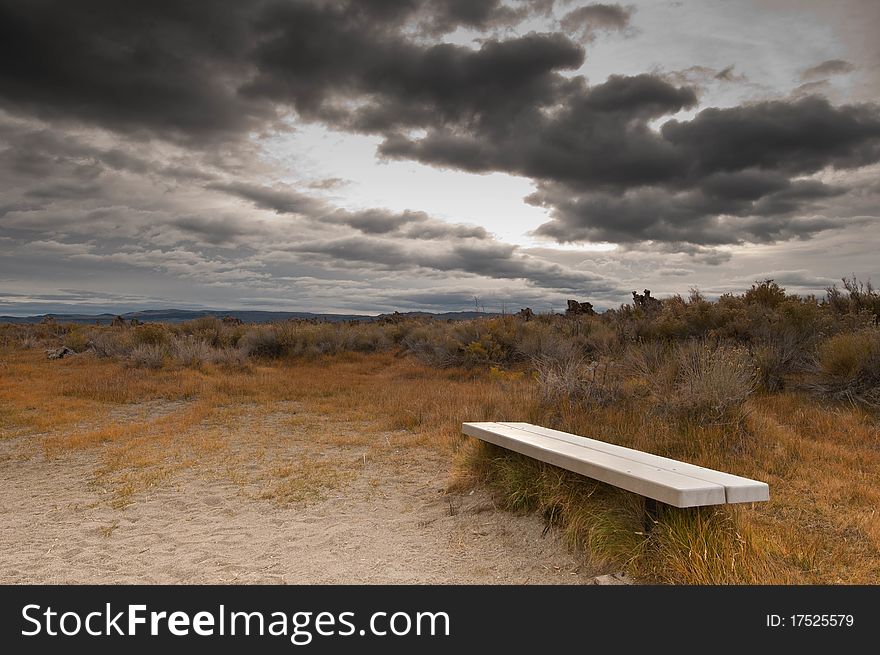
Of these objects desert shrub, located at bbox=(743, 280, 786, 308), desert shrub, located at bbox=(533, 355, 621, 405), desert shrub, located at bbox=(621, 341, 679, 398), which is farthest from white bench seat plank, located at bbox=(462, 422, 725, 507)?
desert shrub, located at bbox=(743, 280, 786, 308)

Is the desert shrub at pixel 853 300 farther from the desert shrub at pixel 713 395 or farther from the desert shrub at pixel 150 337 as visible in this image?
the desert shrub at pixel 150 337

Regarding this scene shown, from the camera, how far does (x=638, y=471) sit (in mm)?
3793

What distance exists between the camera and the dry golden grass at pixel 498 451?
367cm

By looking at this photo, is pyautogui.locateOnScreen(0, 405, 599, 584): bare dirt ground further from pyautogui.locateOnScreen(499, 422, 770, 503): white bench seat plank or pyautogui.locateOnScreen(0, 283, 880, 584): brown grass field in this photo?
pyautogui.locateOnScreen(499, 422, 770, 503): white bench seat plank

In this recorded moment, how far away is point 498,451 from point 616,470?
6.98 ft

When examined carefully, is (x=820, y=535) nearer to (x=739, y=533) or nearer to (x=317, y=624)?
(x=739, y=533)

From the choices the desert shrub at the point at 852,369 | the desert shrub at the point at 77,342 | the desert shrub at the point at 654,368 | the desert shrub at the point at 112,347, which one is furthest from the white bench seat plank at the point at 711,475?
the desert shrub at the point at 77,342

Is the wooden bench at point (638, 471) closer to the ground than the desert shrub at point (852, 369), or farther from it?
closer to the ground

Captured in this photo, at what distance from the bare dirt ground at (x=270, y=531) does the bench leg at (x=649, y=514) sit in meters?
0.48

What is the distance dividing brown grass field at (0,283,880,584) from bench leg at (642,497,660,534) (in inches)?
1.9

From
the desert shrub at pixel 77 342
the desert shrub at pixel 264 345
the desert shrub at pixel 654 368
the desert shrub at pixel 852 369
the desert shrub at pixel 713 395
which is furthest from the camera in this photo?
the desert shrub at pixel 77 342

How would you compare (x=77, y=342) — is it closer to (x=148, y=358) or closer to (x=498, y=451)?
(x=148, y=358)

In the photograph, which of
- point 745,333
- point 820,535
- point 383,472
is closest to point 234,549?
point 383,472

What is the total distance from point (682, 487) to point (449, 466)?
13.2 ft
